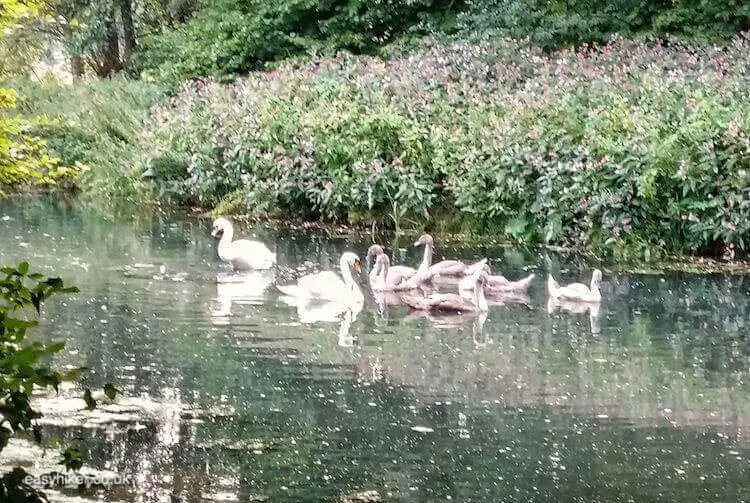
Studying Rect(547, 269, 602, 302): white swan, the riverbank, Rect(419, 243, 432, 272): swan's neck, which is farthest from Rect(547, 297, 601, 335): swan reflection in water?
the riverbank

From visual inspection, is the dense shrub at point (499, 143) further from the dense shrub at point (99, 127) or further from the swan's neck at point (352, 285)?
the swan's neck at point (352, 285)

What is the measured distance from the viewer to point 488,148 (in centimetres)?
1605

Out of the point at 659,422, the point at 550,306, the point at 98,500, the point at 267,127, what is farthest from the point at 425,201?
the point at 98,500

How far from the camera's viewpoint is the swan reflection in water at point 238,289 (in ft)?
35.3

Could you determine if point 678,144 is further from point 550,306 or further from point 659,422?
point 659,422

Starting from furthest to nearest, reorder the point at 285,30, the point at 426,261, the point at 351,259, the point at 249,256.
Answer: the point at 285,30
the point at 249,256
the point at 426,261
the point at 351,259

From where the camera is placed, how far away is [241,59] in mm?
25562

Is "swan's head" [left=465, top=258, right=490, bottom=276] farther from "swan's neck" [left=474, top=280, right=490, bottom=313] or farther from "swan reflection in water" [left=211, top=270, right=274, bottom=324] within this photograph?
"swan reflection in water" [left=211, top=270, right=274, bottom=324]

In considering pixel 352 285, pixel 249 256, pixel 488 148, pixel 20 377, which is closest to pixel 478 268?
pixel 352 285

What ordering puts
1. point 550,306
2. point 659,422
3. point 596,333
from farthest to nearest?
point 550,306 → point 596,333 → point 659,422

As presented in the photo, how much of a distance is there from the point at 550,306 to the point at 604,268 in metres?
2.47

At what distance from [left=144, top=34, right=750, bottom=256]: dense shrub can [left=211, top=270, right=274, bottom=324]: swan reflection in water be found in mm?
4162

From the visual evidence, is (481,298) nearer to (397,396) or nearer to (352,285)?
(352,285)

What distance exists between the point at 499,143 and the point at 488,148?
17cm
